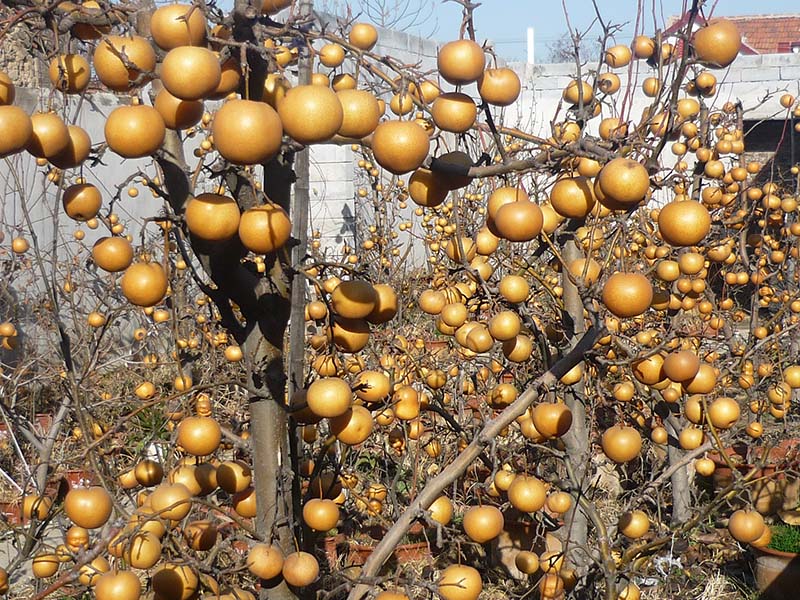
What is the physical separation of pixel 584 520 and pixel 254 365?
5.88 ft

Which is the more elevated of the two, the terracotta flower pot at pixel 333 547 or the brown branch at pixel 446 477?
the brown branch at pixel 446 477

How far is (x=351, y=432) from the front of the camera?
1.50 m

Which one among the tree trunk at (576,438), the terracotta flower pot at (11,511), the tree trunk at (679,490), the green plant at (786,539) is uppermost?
the tree trunk at (576,438)

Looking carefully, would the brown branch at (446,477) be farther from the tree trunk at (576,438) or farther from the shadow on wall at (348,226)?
the shadow on wall at (348,226)

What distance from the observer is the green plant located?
3896mm

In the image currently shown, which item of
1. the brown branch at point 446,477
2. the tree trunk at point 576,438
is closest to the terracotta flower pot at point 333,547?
the tree trunk at point 576,438

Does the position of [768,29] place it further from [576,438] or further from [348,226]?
[576,438]

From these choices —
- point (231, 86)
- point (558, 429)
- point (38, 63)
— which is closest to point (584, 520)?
point (558, 429)

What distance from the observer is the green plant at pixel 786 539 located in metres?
3.90

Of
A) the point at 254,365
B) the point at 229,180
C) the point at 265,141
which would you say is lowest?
the point at 254,365

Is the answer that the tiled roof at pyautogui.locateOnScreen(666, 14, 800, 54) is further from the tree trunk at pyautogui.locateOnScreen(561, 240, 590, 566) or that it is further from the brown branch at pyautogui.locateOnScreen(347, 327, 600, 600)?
the brown branch at pyautogui.locateOnScreen(347, 327, 600, 600)

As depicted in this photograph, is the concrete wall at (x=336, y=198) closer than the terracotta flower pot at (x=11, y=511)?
No

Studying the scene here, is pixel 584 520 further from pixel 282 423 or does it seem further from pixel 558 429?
pixel 282 423

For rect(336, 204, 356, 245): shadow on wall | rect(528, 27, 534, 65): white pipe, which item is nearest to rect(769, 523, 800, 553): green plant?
rect(336, 204, 356, 245): shadow on wall
